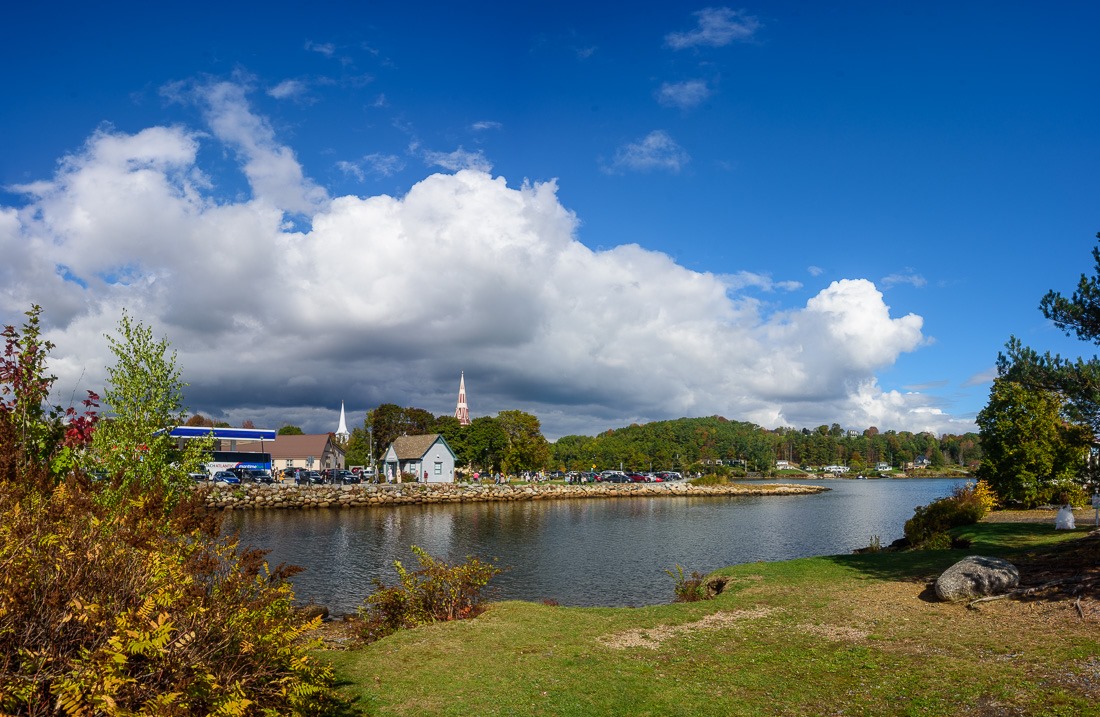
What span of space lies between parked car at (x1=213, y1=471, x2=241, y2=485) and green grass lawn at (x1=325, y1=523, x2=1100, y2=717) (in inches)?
2406

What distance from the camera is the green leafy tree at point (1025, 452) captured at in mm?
33562

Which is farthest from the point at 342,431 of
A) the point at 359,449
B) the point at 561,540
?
the point at 561,540

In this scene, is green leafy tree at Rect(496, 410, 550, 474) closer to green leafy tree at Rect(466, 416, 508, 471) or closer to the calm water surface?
green leafy tree at Rect(466, 416, 508, 471)

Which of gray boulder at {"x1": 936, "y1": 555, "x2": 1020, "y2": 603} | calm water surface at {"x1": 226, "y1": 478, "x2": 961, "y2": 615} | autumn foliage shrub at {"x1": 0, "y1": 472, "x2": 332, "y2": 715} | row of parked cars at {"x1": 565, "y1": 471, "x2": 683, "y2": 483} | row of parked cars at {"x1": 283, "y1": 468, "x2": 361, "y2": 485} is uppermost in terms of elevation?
autumn foliage shrub at {"x1": 0, "y1": 472, "x2": 332, "y2": 715}

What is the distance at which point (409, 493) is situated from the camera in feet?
223

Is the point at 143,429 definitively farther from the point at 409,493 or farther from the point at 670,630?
the point at 409,493

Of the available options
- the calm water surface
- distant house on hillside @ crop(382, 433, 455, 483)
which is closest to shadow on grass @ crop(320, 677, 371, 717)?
the calm water surface

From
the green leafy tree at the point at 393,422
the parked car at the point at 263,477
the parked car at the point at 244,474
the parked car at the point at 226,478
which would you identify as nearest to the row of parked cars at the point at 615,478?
the green leafy tree at the point at 393,422

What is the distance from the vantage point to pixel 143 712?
5.05m

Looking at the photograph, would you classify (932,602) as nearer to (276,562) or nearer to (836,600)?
(836,600)

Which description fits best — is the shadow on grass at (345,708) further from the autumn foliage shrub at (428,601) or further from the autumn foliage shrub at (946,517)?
the autumn foliage shrub at (946,517)

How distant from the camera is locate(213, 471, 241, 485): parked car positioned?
Answer: 66.4 meters

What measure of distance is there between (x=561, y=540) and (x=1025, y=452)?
25.5m

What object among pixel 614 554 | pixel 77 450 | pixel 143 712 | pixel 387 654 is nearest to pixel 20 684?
pixel 143 712
